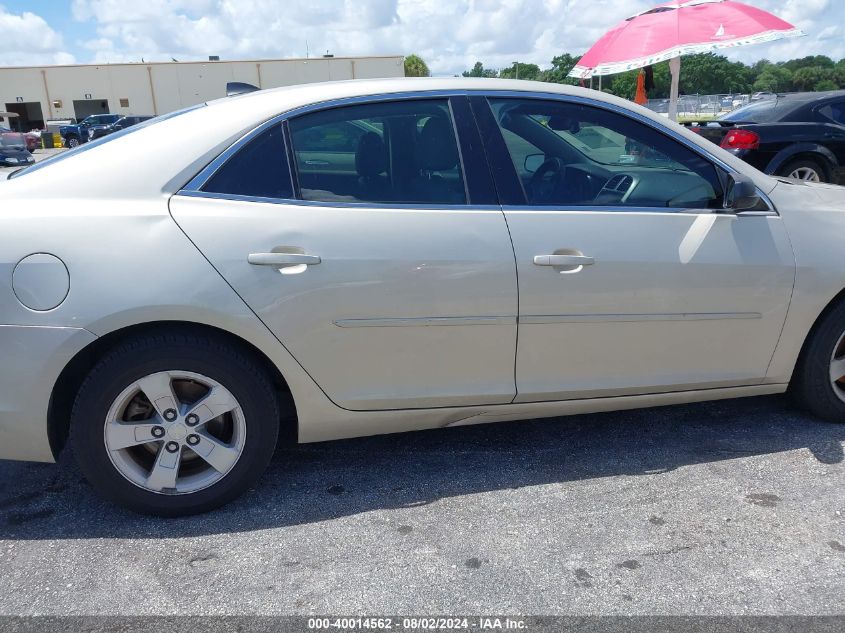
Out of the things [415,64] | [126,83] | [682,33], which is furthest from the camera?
[415,64]

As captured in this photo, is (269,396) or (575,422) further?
(575,422)

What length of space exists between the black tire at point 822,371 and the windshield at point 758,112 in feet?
21.0

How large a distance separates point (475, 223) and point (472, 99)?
564mm

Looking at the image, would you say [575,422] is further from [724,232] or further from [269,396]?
[269,396]

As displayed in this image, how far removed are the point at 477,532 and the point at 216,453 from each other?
1.05 metres

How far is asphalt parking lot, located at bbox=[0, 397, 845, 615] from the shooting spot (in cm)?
238

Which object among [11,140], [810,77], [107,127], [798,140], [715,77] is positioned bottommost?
[107,127]

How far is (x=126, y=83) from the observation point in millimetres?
60469

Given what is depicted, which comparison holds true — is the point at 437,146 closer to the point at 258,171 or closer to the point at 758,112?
the point at 258,171

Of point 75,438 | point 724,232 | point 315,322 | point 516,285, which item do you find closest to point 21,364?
point 75,438

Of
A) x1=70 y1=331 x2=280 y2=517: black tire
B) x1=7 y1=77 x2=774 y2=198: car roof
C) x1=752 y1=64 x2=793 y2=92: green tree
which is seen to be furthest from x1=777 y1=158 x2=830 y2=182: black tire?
x1=752 y1=64 x2=793 y2=92: green tree

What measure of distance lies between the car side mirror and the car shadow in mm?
1124

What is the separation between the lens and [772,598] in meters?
2.36

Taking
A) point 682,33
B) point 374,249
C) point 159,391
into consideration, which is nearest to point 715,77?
point 682,33
